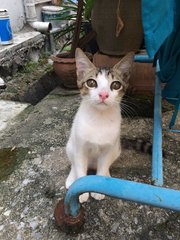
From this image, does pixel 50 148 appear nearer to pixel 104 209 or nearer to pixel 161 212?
pixel 104 209

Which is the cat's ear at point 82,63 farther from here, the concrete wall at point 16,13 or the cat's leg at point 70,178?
the concrete wall at point 16,13

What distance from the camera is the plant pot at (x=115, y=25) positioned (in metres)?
1.98

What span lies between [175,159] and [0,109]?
1.37 meters

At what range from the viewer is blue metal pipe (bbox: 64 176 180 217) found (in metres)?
0.85

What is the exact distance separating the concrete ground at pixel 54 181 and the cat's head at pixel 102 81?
0.49m

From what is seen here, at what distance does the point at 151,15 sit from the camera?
0.85 metres

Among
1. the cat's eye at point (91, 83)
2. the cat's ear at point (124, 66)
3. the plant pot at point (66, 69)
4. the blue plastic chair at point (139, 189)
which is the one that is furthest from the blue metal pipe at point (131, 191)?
the plant pot at point (66, 69)

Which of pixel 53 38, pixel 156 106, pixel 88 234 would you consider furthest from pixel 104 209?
pixel 53 38

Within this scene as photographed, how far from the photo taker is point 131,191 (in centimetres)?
90

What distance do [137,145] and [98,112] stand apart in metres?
0.51

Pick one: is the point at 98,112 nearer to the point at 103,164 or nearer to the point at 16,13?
the point at 103,164

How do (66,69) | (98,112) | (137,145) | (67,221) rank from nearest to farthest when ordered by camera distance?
1. (67,221)
2. (98,112)
3. (137,145)
4. (66,69)

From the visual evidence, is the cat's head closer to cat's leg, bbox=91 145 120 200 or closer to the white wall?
cat's leg, bbox=91 145 120 200

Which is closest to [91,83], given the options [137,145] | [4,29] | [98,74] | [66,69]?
[98,74]
